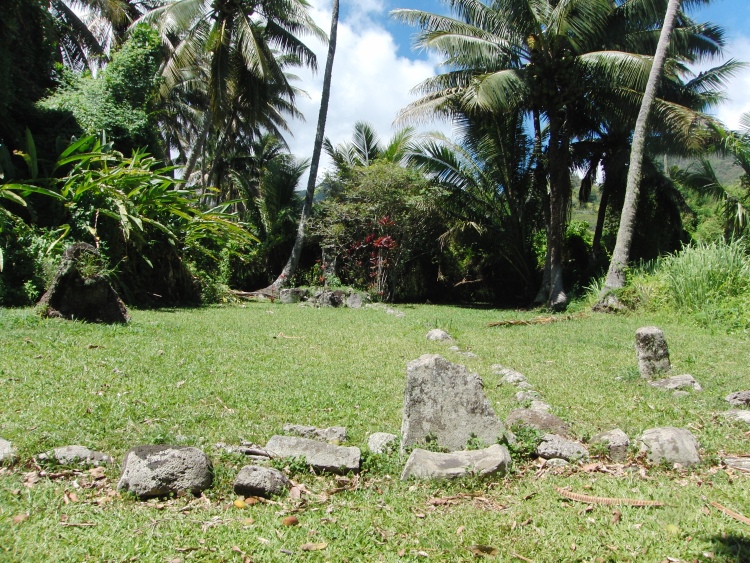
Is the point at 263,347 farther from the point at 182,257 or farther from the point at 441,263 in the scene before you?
the point at 441,263

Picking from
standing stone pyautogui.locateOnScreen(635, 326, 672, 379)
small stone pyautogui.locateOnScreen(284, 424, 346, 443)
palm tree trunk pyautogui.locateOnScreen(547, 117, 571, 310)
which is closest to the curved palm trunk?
palm tree trunk pyautogui.locateOnScreen(547, 117, 571, 310)

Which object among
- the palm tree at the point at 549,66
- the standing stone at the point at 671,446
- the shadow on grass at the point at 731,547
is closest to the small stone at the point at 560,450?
the standing stone at the point at 671,446

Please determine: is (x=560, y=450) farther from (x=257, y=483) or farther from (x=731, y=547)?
(x=257, y=483)

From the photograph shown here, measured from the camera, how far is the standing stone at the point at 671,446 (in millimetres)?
3934

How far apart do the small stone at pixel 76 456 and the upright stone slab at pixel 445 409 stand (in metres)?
1.99

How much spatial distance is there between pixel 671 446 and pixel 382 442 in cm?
200

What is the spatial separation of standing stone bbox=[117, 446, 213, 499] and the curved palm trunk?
14.5m

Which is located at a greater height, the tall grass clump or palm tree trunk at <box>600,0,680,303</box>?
palm tree trunk at <box>600,0,680,303</box>

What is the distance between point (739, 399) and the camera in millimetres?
5219

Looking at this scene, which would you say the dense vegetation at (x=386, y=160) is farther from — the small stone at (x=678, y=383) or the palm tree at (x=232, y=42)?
the small stone at (x=678, y=383)

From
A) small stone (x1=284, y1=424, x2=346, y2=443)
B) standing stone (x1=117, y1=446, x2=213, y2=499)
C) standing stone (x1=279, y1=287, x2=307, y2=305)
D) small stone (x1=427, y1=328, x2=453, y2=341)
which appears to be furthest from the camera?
standing stone (x1=279, y1=287, x2=307, y2=305)

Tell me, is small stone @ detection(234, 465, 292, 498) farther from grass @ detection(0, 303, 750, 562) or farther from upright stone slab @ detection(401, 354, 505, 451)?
upright stone slab @ detection(401, 354, 505, 451)

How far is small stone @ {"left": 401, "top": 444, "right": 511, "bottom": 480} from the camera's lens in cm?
363

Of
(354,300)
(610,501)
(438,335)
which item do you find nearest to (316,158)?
(354,300)
